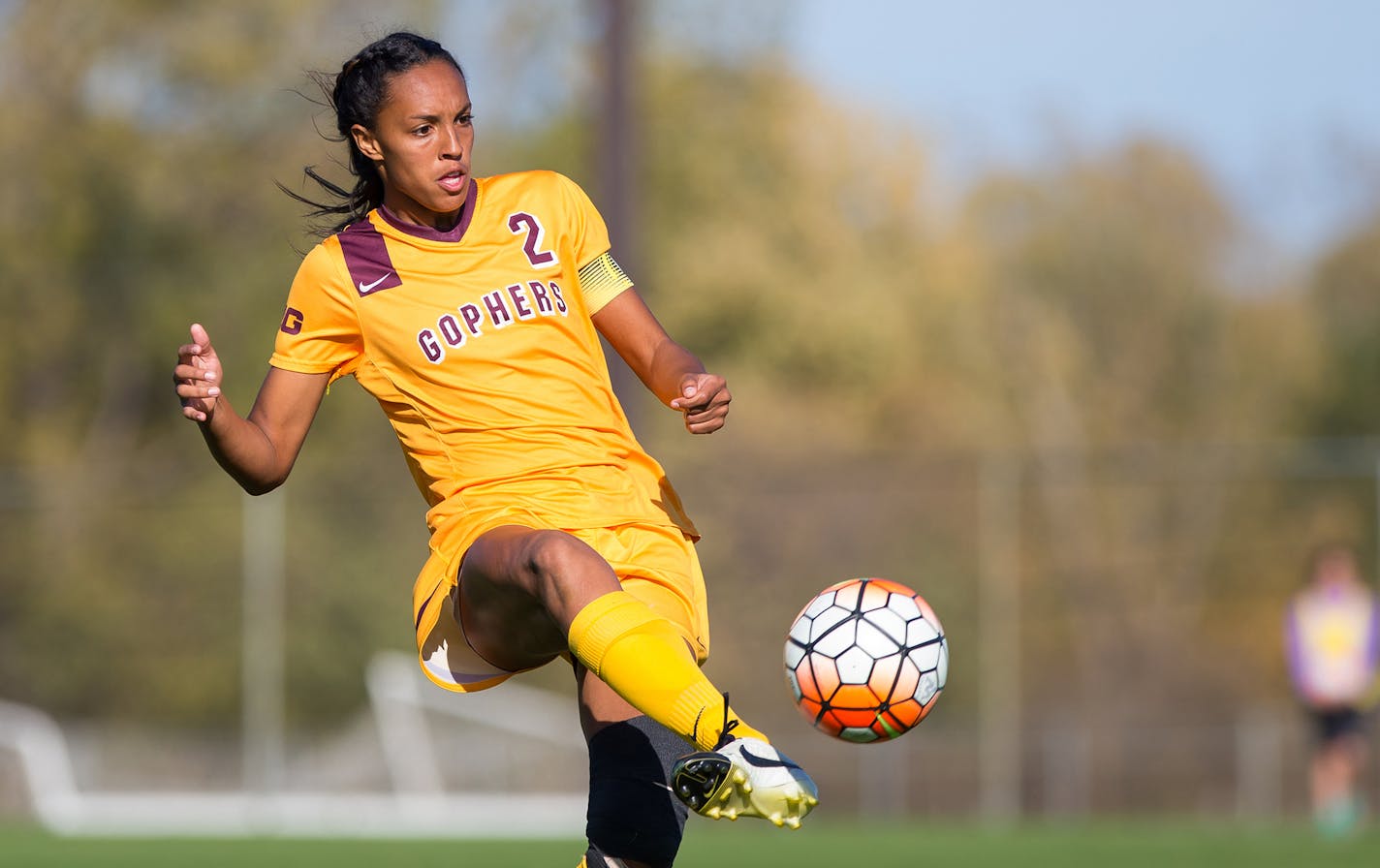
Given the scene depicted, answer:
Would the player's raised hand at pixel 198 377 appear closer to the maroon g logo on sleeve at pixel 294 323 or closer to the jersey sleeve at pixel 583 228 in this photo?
the maroon g logo on sleeve at pixel 294 323

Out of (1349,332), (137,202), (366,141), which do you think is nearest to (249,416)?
(366,141)

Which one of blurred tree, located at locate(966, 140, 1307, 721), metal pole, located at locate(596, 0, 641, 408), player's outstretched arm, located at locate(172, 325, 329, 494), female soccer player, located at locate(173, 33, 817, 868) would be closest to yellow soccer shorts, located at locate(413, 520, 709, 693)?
female soccer player, located at locate(173, 33, 817, 868)

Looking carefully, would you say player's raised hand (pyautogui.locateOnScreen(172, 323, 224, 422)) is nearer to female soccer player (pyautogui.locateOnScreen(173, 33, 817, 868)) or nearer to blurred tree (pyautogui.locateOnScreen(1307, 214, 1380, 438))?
female soccer player (pyautogui.locateOnScreen(173, 33, 817, 868))

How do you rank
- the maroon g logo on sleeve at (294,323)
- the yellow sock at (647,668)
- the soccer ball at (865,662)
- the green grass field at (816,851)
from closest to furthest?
1. the yellow sock at (647,668)
2. the soccer ball at (865,662)
3. the maroon g logo on sleeve at (294,323)
4. the green grass field at (816,851)

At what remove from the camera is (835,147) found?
27656 mm

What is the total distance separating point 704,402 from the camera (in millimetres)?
3623

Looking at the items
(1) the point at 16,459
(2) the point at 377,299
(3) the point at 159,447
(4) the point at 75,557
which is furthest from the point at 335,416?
(2) the point at 377,299

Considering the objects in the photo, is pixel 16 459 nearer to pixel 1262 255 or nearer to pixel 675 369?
pixel 1262 255

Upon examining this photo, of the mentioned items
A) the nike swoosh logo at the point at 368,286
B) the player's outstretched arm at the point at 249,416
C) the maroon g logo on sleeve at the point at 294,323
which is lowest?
the player's outstretched arm at the point at 249,416

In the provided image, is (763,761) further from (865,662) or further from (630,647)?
(865,662)

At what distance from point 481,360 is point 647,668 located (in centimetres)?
85

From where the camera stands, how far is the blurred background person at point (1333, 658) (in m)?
13.0

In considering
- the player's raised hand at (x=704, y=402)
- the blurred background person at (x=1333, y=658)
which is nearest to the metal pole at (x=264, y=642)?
the blurred background person at (x=1333, y=658)

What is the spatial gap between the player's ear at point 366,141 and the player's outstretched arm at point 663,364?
1.92ft
